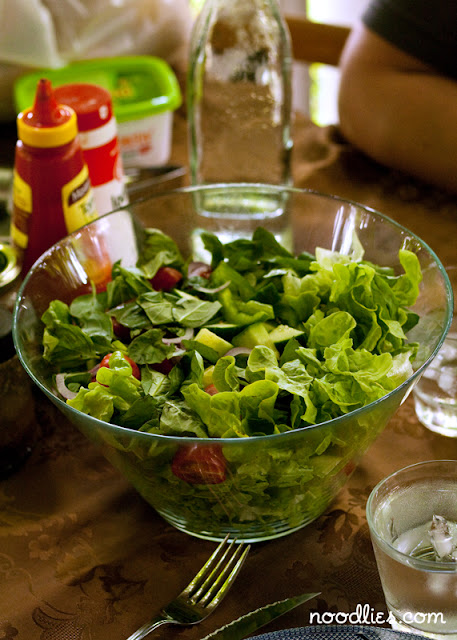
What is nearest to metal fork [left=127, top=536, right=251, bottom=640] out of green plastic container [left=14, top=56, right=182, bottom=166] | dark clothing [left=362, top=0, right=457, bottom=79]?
green plastic container [left=14, top=56, right=182, bottom=166]

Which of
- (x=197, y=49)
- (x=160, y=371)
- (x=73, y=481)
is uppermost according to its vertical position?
(x=197, y=49)

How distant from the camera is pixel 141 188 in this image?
115cm

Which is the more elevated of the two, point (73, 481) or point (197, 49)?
point (197, 49)

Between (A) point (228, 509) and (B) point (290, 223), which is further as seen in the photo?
(B) point (290, 223)

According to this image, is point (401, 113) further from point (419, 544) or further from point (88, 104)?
point (419, 544)

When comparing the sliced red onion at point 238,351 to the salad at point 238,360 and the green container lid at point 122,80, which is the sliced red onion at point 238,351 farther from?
the green container lid at point 122,80

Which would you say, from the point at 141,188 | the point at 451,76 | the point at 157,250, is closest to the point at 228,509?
the point at 157,250

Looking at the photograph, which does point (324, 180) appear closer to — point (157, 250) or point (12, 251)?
point (157, 250)

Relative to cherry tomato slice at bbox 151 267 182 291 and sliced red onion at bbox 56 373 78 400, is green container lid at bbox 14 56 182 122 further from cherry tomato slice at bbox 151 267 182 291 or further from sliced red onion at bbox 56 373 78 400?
sliced red onion at bbox 56 373 78 400

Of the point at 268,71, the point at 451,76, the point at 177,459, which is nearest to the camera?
the point at 177,459

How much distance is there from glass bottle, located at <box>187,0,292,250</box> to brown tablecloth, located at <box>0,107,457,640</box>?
47 centimetres

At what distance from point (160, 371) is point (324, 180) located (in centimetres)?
60

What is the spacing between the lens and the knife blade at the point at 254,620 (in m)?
0.58

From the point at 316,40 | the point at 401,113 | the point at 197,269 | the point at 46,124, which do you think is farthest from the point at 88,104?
the point at 316,40
